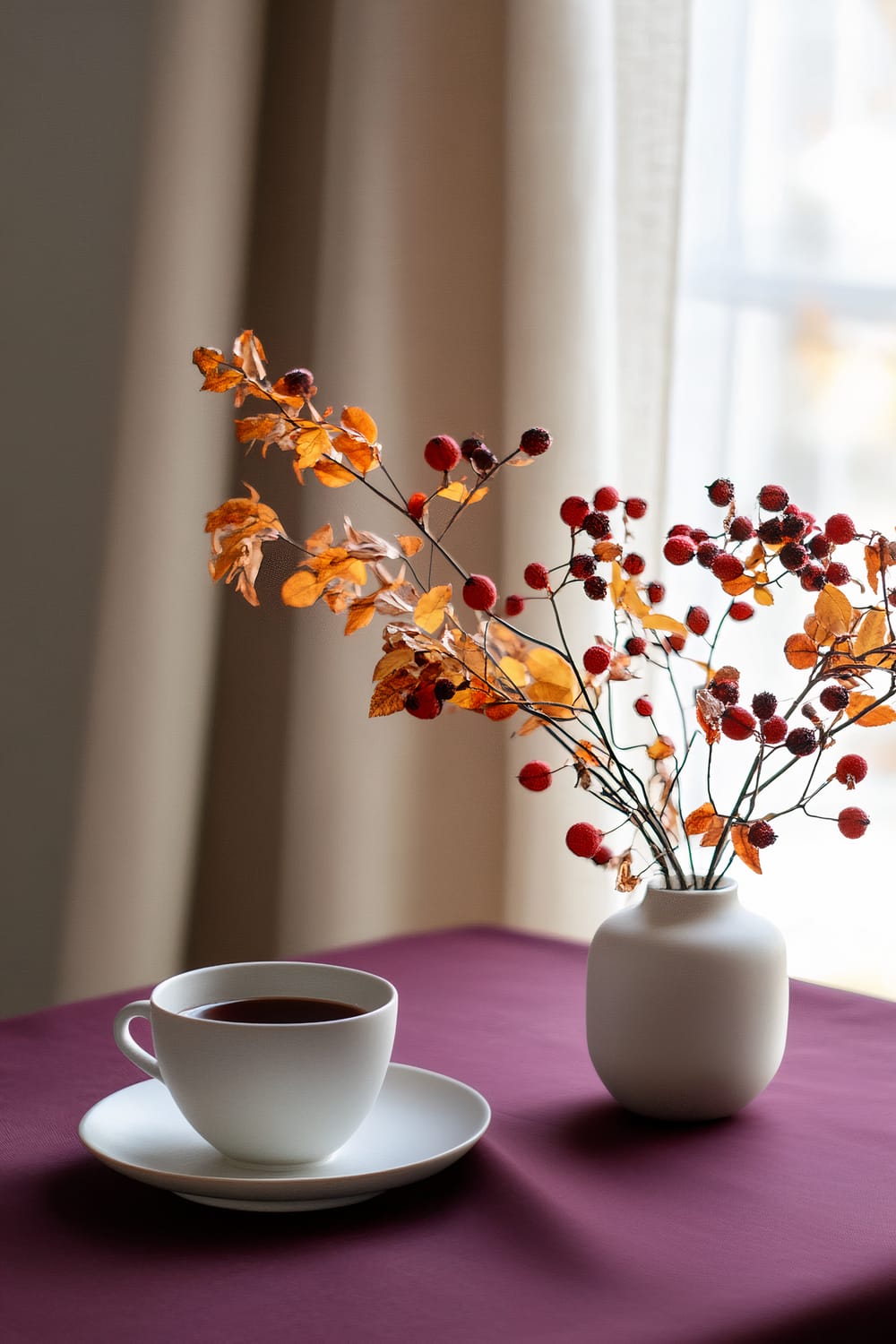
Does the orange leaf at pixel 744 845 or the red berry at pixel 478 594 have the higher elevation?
the red berry at pixel 478 594

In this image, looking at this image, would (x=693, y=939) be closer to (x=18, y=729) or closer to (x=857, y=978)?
(x=857, y=978)

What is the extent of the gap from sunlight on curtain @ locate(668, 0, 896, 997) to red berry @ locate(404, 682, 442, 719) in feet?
3.28

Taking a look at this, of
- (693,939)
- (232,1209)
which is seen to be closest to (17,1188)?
(232,1209)

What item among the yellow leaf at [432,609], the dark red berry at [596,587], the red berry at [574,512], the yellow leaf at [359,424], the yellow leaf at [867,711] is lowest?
the yellow leaf at [867,711]

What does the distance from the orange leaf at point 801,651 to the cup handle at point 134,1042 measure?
0.35 m

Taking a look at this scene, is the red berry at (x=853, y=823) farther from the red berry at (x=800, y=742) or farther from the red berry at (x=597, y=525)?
the red berry at (x=597, y=525)

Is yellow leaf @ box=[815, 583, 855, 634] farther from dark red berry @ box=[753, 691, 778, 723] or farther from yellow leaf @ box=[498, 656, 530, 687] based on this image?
yellow leaf @ box=[498, 656, 530, 687]

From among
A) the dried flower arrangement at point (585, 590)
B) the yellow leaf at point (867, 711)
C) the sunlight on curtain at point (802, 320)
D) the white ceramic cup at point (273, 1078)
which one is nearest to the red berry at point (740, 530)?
the dried flower arrangement at point (585, 590)

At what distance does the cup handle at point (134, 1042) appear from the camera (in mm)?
639

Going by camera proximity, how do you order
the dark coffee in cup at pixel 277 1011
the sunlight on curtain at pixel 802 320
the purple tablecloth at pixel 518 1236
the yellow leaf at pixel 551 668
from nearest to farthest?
the purple tablecloth at pixel 518 1236 → the dark coffee in cup at pixel 277 1011 → the yellow leaf at pixel 551 668 → the sunlight on curtain at pixel 802 320

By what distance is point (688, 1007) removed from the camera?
69 centimetres

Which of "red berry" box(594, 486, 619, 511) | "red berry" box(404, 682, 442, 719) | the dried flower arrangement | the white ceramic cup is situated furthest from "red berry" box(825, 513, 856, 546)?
the white ceramic cup

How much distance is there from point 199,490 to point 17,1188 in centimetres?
118

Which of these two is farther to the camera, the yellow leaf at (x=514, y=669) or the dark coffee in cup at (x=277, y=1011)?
the yellow leaf at (x=514, y=669)
